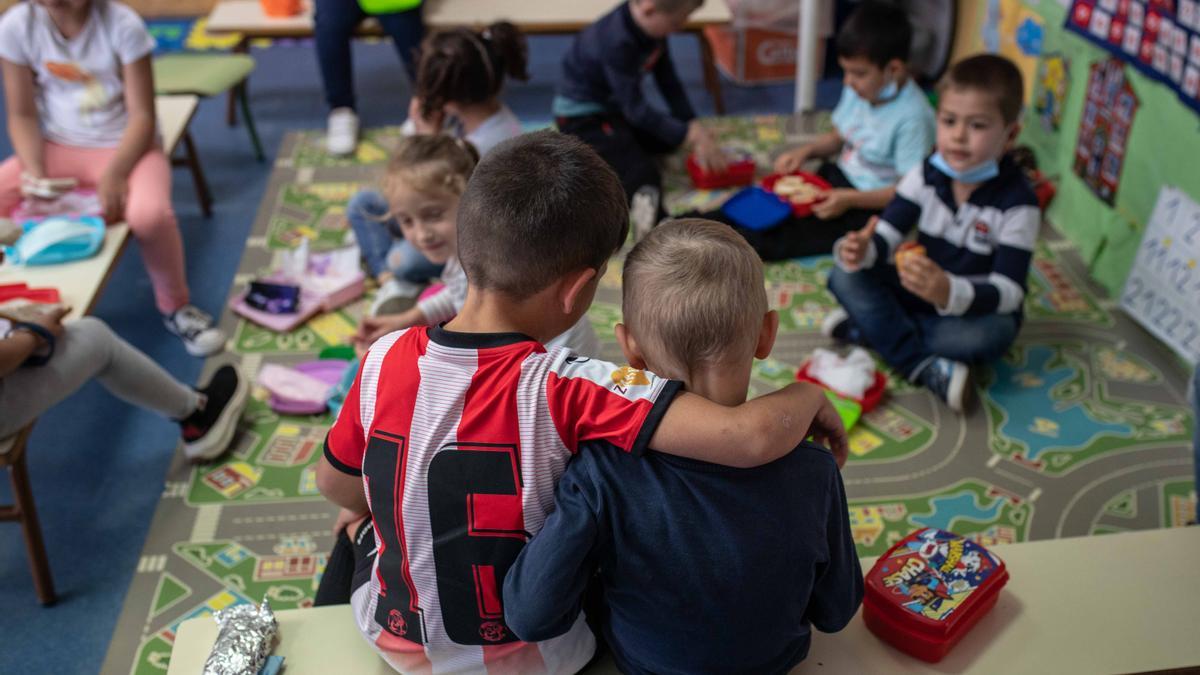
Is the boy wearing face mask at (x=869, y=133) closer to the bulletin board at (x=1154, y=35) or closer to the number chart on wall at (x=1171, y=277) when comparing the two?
the bulletin board at (x=1154, y=35)

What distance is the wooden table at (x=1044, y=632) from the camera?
1513mm

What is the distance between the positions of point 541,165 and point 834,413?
57cm

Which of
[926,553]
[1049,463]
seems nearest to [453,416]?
[926,553]

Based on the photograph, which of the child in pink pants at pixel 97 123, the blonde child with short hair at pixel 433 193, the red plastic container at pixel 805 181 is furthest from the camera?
the red plastic container at pixel 805 181

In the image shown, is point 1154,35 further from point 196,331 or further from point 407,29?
point 196,331

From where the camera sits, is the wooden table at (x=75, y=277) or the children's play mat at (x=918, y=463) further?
the wooden table at (x=75, y=277)

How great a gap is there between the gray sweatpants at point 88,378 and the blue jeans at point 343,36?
2.00 meters

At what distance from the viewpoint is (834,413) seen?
1.49 m

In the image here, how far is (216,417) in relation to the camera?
2.53 meters

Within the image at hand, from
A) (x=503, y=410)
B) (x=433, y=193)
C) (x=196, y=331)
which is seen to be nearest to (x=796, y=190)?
(x=433, y=193)

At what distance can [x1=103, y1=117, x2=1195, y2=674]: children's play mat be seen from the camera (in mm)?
2209

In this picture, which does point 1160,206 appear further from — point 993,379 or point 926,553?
point 926,553

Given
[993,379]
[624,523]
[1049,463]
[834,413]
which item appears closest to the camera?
[624,523]

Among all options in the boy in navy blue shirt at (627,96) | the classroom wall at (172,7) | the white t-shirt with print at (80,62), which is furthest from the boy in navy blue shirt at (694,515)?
the classroom wall at (172,7)
